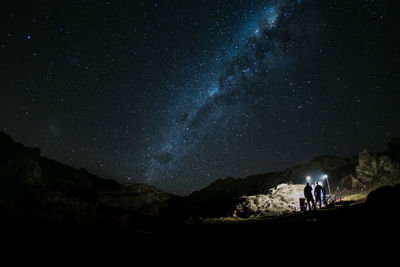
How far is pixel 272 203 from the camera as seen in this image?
25625 mm

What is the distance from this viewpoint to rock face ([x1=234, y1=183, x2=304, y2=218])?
24.3 metres

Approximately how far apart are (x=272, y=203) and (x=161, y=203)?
30299mm

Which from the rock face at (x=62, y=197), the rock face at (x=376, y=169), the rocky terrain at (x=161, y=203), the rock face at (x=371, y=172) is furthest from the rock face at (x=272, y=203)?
the rock face at (x=62, y=197)

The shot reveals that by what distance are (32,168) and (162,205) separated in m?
26.9

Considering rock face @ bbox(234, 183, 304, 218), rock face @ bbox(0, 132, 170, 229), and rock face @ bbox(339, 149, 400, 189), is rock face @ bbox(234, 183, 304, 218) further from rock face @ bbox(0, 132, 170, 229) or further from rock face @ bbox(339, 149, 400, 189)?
rock face @ bbox(0, 132, 170, 229)

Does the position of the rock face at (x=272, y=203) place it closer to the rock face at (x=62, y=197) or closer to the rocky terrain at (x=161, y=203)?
the rocky terrain at (x=161, y=203)

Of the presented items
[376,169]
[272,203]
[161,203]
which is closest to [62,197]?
[161,203]

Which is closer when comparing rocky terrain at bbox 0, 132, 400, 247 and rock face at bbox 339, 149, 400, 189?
rocky terrain at bbox 0, 132, 400, 247

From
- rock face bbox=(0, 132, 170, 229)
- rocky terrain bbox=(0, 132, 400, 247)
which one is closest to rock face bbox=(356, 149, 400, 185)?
rocky terrain bbox=(0, 132, 400, 247)

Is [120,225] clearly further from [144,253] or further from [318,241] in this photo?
[318,241]

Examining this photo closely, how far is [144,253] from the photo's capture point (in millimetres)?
6316

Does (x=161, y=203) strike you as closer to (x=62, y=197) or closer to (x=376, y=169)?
(x=62, y=197)

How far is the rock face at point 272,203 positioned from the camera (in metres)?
24.3

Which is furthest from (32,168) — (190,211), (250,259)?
(250,259)
